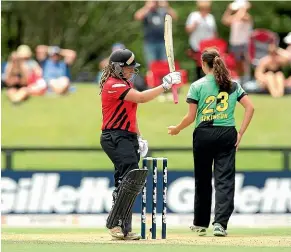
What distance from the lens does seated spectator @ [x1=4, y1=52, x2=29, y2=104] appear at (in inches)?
885

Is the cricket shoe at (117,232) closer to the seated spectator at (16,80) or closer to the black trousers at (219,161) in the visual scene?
the black trousers at (219,161)

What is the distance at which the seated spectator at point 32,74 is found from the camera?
22.7 m

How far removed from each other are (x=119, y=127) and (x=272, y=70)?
11816mm

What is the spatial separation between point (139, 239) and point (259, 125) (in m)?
11.5

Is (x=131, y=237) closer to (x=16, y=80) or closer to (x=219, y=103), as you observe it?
(x=219, y=103)

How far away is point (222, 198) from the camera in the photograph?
1223cm

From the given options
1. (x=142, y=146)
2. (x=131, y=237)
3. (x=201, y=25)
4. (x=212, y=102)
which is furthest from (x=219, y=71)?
(x=201, y=25)

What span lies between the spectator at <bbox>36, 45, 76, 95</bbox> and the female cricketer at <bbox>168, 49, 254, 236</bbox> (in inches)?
442

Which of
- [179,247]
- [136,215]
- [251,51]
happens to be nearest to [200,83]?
[179,247]

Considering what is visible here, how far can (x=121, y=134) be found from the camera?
11.4 meters

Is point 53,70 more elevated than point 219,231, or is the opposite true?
point 53,70

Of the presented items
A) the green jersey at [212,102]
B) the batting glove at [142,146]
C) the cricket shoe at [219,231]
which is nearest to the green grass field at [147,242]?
the cricket shoe at [219,231]

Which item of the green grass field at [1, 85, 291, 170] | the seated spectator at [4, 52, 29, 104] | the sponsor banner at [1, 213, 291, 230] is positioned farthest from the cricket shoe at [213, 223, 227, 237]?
the seated spectator at [4, 52, 29, 104]

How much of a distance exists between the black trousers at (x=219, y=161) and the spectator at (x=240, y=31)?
35.0 feet
